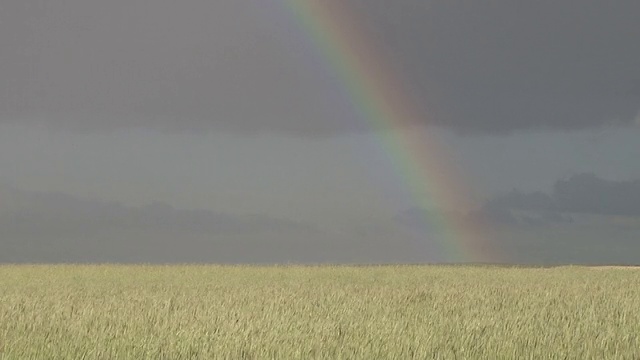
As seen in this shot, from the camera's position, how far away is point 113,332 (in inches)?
481

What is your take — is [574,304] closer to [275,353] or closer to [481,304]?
[481,304]

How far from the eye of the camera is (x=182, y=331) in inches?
474

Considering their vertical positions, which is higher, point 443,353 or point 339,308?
Result: point 339,308

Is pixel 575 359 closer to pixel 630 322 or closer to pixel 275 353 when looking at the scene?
pixel 275 353

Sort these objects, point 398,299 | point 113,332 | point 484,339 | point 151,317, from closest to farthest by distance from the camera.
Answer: point 484,339
point 113,332
point 151,317
point 398,299

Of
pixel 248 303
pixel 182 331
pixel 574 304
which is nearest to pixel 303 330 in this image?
pixel 182 331

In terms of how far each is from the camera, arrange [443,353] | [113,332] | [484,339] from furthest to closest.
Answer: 1. [113,332]
2. [484,339]
3. [443,353]

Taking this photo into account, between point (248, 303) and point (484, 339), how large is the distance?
8043 millimetres

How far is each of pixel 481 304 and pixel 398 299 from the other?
216cm

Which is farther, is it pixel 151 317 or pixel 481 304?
pixel 481 304

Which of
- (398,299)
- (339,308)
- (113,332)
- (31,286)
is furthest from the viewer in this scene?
(31,286)

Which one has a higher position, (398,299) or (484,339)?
(398,299)

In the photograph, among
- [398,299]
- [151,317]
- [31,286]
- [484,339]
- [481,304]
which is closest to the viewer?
[484,339]

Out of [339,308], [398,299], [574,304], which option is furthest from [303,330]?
[574,304]
